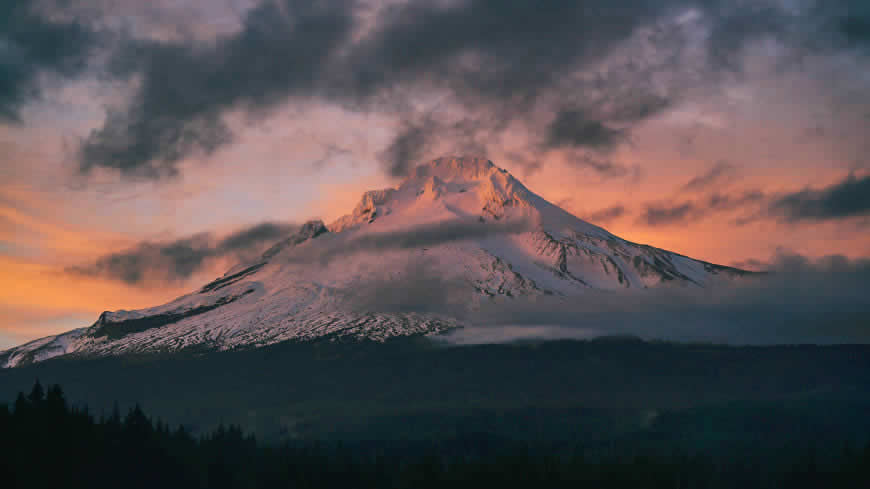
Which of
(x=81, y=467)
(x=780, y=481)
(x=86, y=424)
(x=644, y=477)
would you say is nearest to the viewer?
(x=81, y=467)

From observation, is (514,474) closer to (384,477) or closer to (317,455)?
(384,477)

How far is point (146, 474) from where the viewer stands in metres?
123

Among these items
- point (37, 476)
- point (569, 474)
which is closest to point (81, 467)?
point (37, 476)

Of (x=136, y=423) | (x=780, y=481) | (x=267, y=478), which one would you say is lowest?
(x=780, y=481)

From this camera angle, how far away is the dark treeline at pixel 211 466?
10369 cm

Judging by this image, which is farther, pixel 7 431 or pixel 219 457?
pixel 219 457

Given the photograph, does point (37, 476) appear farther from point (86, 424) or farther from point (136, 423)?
point (136, 423)

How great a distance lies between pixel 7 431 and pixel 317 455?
93.0m

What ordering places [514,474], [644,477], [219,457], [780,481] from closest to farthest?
[219,457] < [514,474] < [644,477] < [780,481]

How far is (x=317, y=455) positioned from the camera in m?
189

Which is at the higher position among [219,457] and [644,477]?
[219,457]

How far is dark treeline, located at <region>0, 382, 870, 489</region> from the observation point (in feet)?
340

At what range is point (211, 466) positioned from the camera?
146125 mm

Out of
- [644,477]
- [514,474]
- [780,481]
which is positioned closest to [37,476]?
[514,474]
